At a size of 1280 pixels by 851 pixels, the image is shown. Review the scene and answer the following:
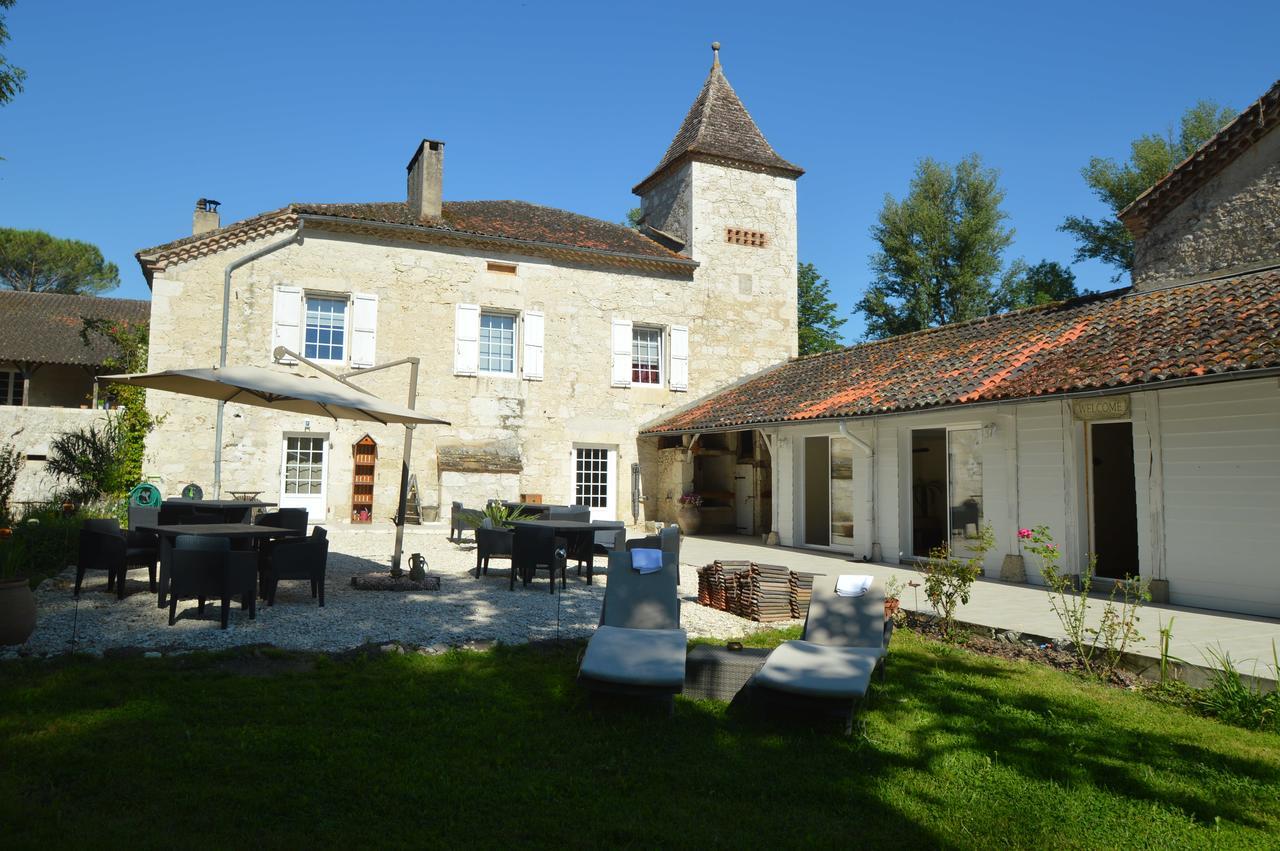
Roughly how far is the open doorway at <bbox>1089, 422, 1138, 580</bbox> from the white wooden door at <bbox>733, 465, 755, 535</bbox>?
7.19 meters

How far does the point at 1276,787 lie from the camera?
371cm

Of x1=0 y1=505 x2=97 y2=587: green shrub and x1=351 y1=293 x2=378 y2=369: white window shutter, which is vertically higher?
x1=351 y1=293 x2=378 y2=369: white window shutter

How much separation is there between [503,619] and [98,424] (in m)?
11.9

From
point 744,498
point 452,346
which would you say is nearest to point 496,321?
point 452,346

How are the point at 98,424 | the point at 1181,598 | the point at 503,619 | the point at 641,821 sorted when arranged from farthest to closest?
the point at 98,424 → the point at 1181,598 → the point at 503,619 → the point at 641,821

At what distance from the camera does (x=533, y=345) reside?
16.8 m

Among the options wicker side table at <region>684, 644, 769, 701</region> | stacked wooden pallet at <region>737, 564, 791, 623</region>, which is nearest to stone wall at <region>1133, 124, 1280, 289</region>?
stacked wooden pallet at <region>737, 564, 791, 623</region>

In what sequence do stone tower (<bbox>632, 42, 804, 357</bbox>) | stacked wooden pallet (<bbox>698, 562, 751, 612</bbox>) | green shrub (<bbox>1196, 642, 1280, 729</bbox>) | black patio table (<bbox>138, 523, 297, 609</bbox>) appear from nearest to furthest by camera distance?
green shrub (<bbox>1196, 642, 1280, 729</bbox>), black patio table (<bbox>138, 523, 297, 609</bbox>), stacked wooden pallet (<bbox>698, 562, 751, 612</bbox>), stone tower (<bbox>632, 42, 804, 357</bbox>)

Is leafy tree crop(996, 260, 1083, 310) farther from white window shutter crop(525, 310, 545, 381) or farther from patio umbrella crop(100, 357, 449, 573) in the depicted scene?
patio umbrella crop(100, 357, 449, 573)

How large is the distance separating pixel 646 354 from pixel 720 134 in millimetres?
5667

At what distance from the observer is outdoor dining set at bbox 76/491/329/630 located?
589cm

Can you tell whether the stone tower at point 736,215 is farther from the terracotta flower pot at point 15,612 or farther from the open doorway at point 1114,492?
the terracotta flower pot at point 15,612

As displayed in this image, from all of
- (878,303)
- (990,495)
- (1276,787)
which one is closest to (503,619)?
(1276,787)

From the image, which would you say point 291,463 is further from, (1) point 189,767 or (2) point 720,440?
(1) point 189,767
